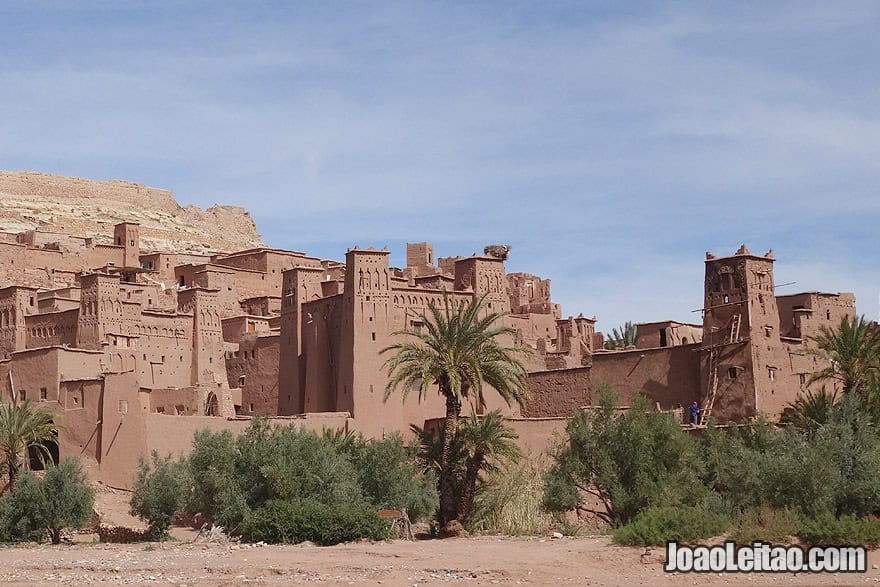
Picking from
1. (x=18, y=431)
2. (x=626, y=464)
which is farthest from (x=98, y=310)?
(x=626, y=464)

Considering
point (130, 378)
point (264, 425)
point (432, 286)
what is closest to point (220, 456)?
point (264, 425)

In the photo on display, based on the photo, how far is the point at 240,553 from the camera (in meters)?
30.2

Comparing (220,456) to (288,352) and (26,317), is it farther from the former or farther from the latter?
(26,317)

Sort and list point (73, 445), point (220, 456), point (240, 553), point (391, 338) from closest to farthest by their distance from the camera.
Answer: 1. point (240, 553)
2. point (220, 456)
3. point (73, 445)
4. point (391, 338)

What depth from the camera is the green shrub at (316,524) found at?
31.7 metres

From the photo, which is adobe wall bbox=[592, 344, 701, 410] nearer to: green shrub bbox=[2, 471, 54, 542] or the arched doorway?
the arched doorway

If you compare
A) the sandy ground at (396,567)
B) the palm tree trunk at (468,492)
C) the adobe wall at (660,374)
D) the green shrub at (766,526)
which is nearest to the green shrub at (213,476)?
the sandy ground at (396,567)

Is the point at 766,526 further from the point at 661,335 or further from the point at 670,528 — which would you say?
the point at 661,335

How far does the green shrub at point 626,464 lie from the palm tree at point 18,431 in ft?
44.6

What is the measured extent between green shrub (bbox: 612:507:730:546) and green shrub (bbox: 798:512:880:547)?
1.55m

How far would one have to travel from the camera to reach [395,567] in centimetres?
2806

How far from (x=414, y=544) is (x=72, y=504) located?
10532mm

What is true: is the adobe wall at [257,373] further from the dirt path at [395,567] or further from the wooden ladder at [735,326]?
the dirt path at [395,567]

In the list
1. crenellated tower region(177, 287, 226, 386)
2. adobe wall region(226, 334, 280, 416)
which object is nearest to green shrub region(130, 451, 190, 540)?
adobe wall region(226, 334, 280, 416)
